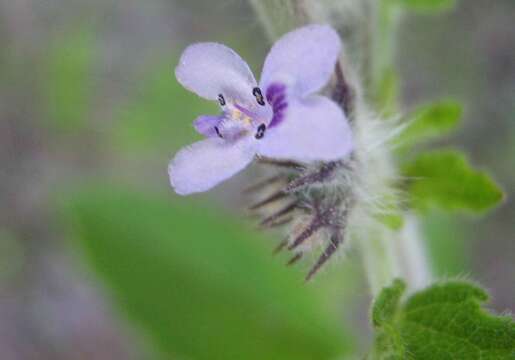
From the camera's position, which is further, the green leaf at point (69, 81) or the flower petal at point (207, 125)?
the green leaf at point (69, 81)

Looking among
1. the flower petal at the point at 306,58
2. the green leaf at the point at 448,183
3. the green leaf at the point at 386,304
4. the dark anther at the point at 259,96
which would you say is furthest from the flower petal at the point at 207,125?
the green leaf at the point at 448,183

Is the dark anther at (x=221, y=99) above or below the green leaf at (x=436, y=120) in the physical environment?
below

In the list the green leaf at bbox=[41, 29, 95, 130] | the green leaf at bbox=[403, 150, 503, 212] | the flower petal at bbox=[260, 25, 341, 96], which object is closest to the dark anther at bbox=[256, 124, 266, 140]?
the flower petal at bbox=[260, 25, 341, 96]

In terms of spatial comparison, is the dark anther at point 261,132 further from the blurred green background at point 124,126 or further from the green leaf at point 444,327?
the blurred green background at point 124,126

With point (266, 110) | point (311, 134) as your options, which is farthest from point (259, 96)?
point (311, 134)

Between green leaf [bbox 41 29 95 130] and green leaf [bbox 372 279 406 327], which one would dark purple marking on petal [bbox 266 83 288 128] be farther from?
green leaf [bbox 41 29 95 130]

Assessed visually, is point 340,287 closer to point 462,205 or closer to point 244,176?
point 244,176
